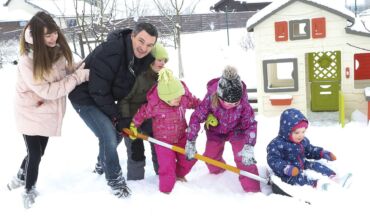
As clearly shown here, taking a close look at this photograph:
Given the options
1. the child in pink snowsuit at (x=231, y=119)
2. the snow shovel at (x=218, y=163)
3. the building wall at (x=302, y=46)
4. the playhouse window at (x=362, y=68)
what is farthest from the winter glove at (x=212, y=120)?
the playhouse window at (x=362, y=68)

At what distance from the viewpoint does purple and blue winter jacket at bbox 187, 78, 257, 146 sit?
3.12m

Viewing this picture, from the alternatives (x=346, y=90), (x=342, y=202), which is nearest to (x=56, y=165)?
(x=342, y=202)

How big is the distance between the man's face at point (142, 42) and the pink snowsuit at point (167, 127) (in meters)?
0.36

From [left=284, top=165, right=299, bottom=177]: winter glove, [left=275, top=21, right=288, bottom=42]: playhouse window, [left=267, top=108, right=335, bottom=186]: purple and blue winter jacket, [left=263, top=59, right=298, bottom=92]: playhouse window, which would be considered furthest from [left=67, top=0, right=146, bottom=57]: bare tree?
[left=284, top=165, right=299, bottom=177]: winter glove

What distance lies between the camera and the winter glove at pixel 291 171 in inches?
116

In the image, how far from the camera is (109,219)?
279 centimetres

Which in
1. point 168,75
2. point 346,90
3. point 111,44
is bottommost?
point 346,90

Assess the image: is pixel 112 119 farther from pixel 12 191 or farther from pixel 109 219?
pixel 12 191

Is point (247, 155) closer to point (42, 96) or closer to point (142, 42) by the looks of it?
point (142, 42)

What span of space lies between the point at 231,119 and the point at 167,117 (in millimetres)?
525

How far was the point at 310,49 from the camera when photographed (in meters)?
6.06

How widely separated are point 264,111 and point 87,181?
3.74 meters

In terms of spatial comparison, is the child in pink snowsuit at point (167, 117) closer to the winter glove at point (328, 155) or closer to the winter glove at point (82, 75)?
the winter glove at point (82, 75)

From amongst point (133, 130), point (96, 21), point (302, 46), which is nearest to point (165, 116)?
point (133, 130)
